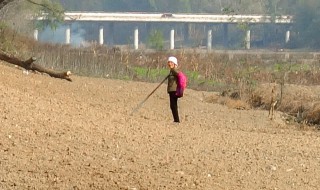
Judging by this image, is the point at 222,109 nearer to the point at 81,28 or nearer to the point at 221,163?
the point at 221,163

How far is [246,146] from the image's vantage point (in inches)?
656

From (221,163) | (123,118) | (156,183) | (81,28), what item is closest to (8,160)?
(156,183)

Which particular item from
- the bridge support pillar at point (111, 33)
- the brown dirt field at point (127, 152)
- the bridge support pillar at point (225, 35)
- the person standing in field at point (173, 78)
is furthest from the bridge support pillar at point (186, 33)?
the brown dirt field at point (127, 152)

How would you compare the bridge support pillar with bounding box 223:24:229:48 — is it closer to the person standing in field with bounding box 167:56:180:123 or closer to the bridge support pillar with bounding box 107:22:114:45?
the bridge support pillar with bounding box 107:22:114:45

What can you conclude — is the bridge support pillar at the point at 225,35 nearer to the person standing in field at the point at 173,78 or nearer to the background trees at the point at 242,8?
the background trees at the point at 242,8

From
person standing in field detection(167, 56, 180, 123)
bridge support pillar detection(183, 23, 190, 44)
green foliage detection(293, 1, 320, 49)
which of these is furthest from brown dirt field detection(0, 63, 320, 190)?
bridge support pillar detection(183, 23, 190, 44)

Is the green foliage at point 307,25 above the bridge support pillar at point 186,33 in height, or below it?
above

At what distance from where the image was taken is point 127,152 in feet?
→ 46.7

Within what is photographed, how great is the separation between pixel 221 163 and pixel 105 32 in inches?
4329

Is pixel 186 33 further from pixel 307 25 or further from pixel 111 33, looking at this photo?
pixel 307 25

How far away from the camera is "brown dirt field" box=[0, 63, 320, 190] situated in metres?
12.4

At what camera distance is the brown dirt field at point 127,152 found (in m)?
12.4

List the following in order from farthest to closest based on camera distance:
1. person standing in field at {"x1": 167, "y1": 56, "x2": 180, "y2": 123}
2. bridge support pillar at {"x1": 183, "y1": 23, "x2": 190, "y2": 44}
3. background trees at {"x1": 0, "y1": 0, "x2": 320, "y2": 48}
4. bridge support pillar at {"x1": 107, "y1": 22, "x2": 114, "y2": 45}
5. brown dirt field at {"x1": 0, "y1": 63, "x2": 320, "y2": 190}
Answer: bridge support pillar at {"x1": 183, "y1": 23, "x2": 190, "y2": 44} → bridge support pillar at {"x1": 107, "y1": 22, "x2": 114, "y2": 45} → background trees at {"x1": 0, "y1": 0, "x2": 320, "y2": 48} → person standing in field at {"x1": 167, "y1": 56, "x2": 180, "y2": 123} → brown dirt field at {"x1": 0, "y1": 63, "x2": 320, "y2": 190}

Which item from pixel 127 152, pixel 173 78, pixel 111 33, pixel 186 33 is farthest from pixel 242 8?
pixel 127 152
